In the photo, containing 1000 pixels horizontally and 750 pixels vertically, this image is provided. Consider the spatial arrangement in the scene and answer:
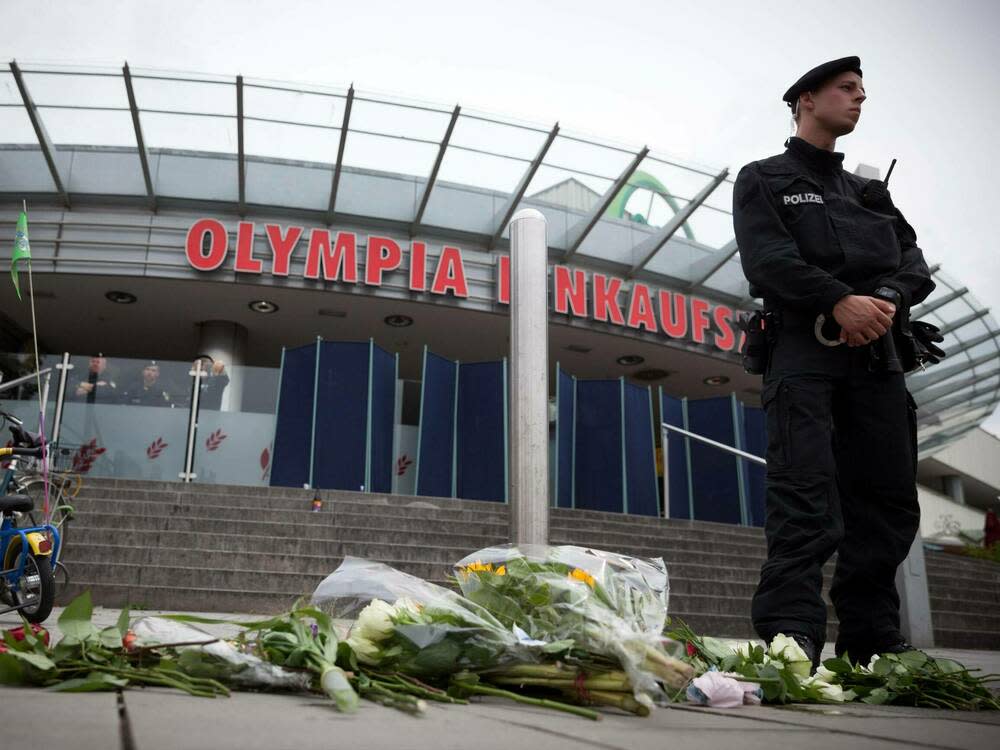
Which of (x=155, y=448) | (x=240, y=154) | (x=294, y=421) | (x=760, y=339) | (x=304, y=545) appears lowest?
(x=304, y=545)

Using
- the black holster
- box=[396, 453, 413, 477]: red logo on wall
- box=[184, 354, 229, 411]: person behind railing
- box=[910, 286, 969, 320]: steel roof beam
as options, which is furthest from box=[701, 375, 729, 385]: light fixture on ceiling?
the black holster

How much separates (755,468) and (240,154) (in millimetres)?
9806

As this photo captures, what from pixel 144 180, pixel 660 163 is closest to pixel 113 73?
pixel 144 180

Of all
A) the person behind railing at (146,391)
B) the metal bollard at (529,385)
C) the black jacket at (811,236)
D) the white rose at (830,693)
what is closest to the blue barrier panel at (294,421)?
the person behind railing at (146,391)

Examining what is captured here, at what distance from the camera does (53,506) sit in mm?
5586

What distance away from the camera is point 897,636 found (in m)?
2.33

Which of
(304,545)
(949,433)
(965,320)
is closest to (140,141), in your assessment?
(304,545)

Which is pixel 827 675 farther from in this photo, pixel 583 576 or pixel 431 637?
pixel 431 637

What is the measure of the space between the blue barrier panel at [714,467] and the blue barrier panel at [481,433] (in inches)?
136

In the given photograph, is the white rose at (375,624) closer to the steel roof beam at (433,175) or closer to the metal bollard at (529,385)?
the metal bollard at (529,385)

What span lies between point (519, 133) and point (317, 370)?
4497 mm

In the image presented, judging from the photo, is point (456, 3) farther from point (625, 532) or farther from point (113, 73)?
point (625, 532)

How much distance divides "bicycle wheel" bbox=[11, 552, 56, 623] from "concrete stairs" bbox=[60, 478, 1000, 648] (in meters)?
1.09

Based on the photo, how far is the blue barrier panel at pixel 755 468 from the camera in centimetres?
1298
